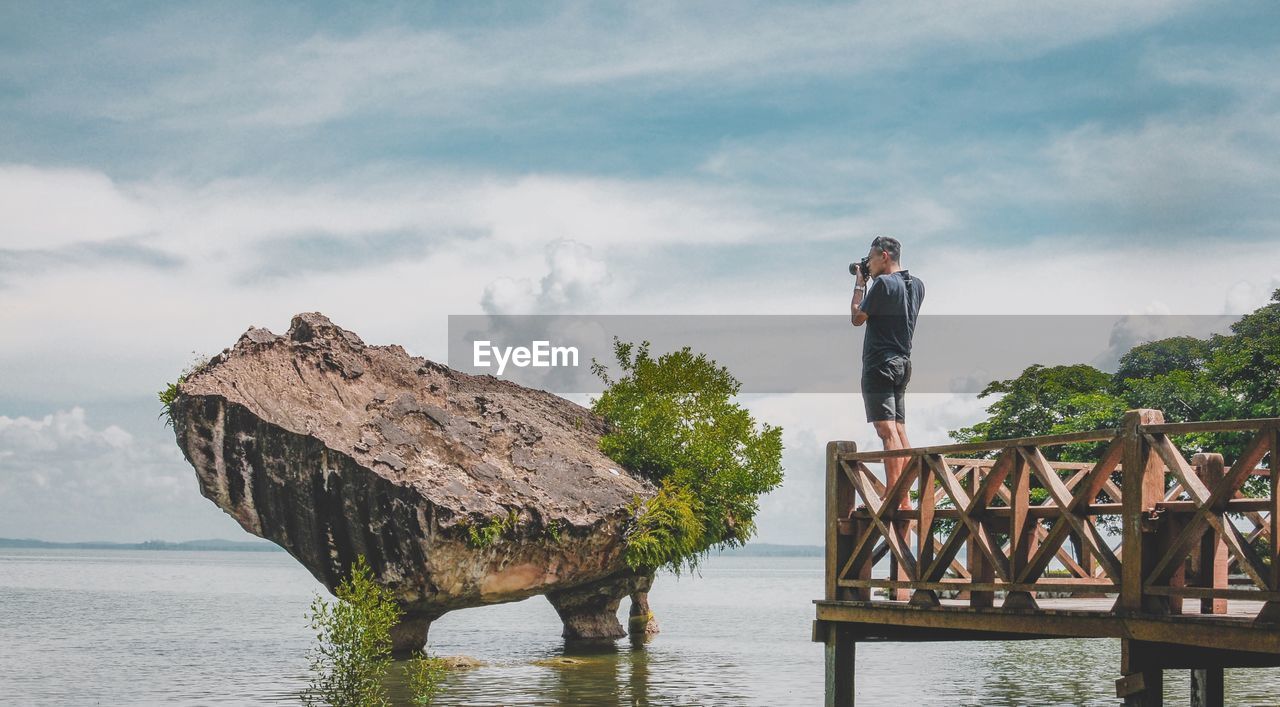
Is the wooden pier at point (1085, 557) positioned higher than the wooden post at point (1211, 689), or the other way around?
the wooden pier at point (1085, 557)

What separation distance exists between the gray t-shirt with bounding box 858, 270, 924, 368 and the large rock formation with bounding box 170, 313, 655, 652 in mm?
11182

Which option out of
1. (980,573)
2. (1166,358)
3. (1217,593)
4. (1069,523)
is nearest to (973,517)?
(980,573)

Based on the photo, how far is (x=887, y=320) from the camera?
43.1ft

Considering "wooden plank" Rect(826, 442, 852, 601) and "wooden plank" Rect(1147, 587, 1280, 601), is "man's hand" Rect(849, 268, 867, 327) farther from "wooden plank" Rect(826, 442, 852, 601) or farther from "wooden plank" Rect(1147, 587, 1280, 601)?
"wooden plank" Rect(1147, 587, 1280, 601)

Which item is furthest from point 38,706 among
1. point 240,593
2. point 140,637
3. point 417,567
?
point 240,593

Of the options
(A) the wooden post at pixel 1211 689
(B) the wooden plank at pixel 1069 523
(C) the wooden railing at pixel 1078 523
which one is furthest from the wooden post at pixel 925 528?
(A) the wooden post at pixel 1211 689

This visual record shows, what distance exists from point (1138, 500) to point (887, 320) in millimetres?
3563

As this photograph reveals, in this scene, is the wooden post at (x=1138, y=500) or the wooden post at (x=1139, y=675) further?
the wooden post at (x=1139, y=675)

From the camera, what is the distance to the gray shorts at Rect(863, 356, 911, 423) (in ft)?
43.1

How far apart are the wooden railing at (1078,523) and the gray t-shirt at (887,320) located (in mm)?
978

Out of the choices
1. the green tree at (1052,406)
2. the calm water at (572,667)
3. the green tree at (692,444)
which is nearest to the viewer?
the calm water at (572,667)

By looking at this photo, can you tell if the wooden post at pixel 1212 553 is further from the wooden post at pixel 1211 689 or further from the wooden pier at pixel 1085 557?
the wooden post at pixel 1211 689

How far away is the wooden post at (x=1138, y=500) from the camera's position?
10047 millimetres

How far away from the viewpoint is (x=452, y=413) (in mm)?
25250
